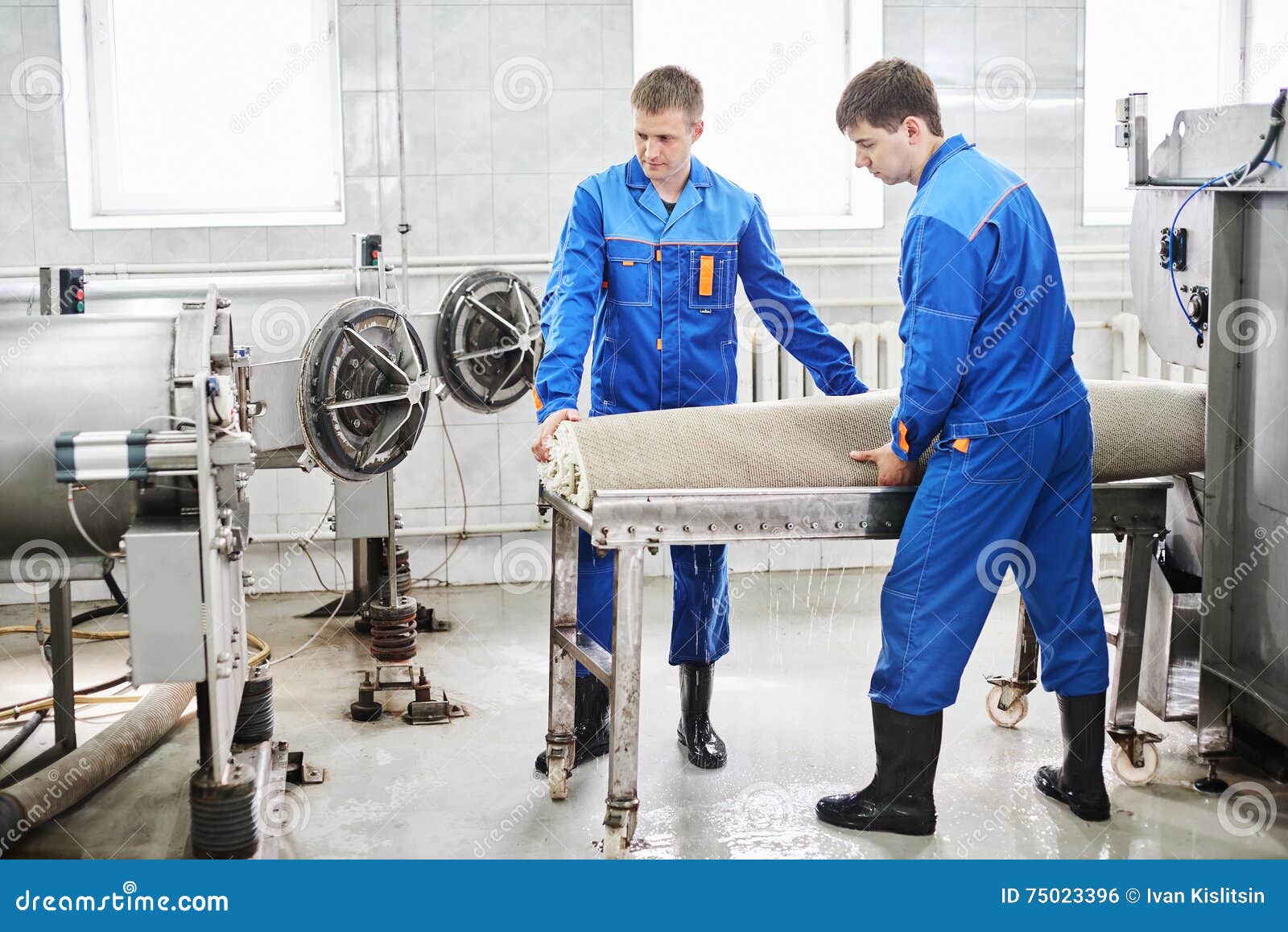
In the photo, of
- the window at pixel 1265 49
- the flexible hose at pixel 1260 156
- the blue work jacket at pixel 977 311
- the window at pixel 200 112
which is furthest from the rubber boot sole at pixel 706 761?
the window at pixel 1265 49

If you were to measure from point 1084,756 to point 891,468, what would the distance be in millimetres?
786

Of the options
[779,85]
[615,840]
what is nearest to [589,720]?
[615,840]

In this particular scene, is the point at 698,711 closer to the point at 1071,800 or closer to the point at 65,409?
the point at 1071,800

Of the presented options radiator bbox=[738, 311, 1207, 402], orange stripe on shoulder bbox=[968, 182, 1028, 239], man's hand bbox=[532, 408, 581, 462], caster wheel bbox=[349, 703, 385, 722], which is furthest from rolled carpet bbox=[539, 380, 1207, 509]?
radiator bbox=[738, 311, 1207, 402]

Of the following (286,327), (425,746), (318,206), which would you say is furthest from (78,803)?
(318,206)

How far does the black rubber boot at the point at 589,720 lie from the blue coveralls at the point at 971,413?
2.72 feet

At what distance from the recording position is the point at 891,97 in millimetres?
2551

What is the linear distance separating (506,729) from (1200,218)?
6.95 ft

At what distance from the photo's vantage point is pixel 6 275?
4.59m

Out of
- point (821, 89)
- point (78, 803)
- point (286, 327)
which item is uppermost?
point (821, 89)

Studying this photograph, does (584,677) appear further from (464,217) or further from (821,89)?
(821,89)

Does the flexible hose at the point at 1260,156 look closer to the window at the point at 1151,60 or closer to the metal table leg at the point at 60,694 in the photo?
the window at the point at 1151,60

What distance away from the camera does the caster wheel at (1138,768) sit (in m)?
3.02

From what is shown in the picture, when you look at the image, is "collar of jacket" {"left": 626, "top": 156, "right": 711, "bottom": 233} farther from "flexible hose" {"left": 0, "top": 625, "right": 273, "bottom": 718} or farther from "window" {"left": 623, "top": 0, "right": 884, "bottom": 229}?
"window" {"left": 623, "top": 0, "right": 884, "bottom": 229}
